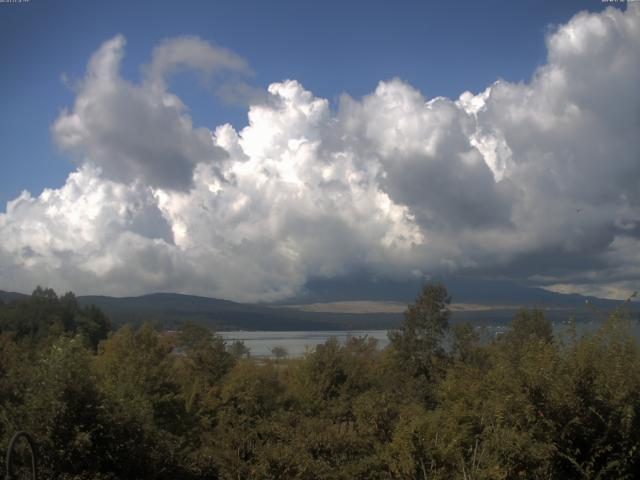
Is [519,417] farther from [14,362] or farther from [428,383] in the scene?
[428,383]

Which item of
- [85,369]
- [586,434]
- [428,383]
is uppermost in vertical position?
[85,369]

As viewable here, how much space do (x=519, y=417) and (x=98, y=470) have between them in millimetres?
10071

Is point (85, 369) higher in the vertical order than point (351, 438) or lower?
higher

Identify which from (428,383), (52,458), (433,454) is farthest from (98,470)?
(428,383)

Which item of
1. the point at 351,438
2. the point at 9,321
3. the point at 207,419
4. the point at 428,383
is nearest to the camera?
the point at 351,438

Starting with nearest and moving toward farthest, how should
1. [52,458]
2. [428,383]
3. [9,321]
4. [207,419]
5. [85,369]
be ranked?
[52,458] → [85,369] → [207,419] → [428,383] → [9,321]

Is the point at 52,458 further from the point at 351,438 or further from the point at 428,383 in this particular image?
the point at 428,383

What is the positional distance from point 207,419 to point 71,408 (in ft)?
58.2

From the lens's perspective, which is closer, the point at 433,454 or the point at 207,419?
the point at 433,454

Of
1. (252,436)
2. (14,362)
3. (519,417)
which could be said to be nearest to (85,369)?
(252,436)

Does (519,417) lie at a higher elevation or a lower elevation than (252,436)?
higher

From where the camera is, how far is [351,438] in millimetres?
18750

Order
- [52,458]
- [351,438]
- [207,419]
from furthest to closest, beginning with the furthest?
[207,419] → [351,438] → [52,458]

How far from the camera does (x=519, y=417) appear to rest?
49.1ft
